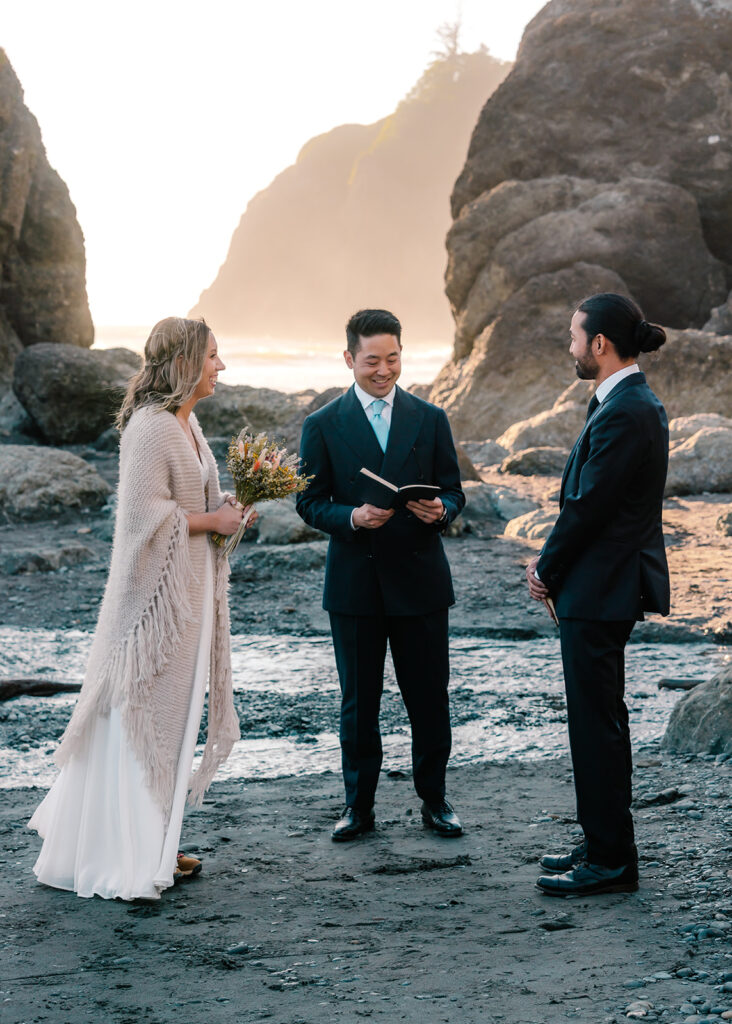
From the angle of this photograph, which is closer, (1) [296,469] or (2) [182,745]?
(2) [182,745]

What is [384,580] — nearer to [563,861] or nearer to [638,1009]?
[563,861]

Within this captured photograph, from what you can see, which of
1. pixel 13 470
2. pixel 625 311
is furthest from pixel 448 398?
pixel 625 311

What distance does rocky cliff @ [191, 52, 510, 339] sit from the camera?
12750 centimetres

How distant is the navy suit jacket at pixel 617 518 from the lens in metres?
3.84

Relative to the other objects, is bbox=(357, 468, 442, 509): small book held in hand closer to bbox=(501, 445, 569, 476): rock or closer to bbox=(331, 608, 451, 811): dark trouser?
bbox=(331, 608, 451, 811): dark trouser

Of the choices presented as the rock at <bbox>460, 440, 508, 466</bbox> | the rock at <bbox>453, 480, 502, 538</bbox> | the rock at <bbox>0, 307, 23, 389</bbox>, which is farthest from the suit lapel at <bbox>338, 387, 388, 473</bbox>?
the rock at <bbox>0, 307, 23, 389</bbox>

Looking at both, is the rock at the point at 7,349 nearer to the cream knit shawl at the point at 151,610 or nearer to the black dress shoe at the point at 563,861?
the cream knit shawl at the point at 151,610

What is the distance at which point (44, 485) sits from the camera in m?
14.3

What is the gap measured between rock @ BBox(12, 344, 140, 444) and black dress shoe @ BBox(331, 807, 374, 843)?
51.5 ft

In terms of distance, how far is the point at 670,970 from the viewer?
330cm

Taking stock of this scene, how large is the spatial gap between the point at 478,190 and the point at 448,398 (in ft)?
19.4

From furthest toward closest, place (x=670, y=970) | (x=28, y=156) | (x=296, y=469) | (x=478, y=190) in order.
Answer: (x=478, y=190)
(x=28, y=156)
(x=296, y=469)
(x=670, y=970)

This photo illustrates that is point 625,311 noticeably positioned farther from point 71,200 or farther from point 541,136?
point 541,136

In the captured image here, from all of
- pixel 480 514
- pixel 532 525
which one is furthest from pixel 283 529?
pixel 532 525
